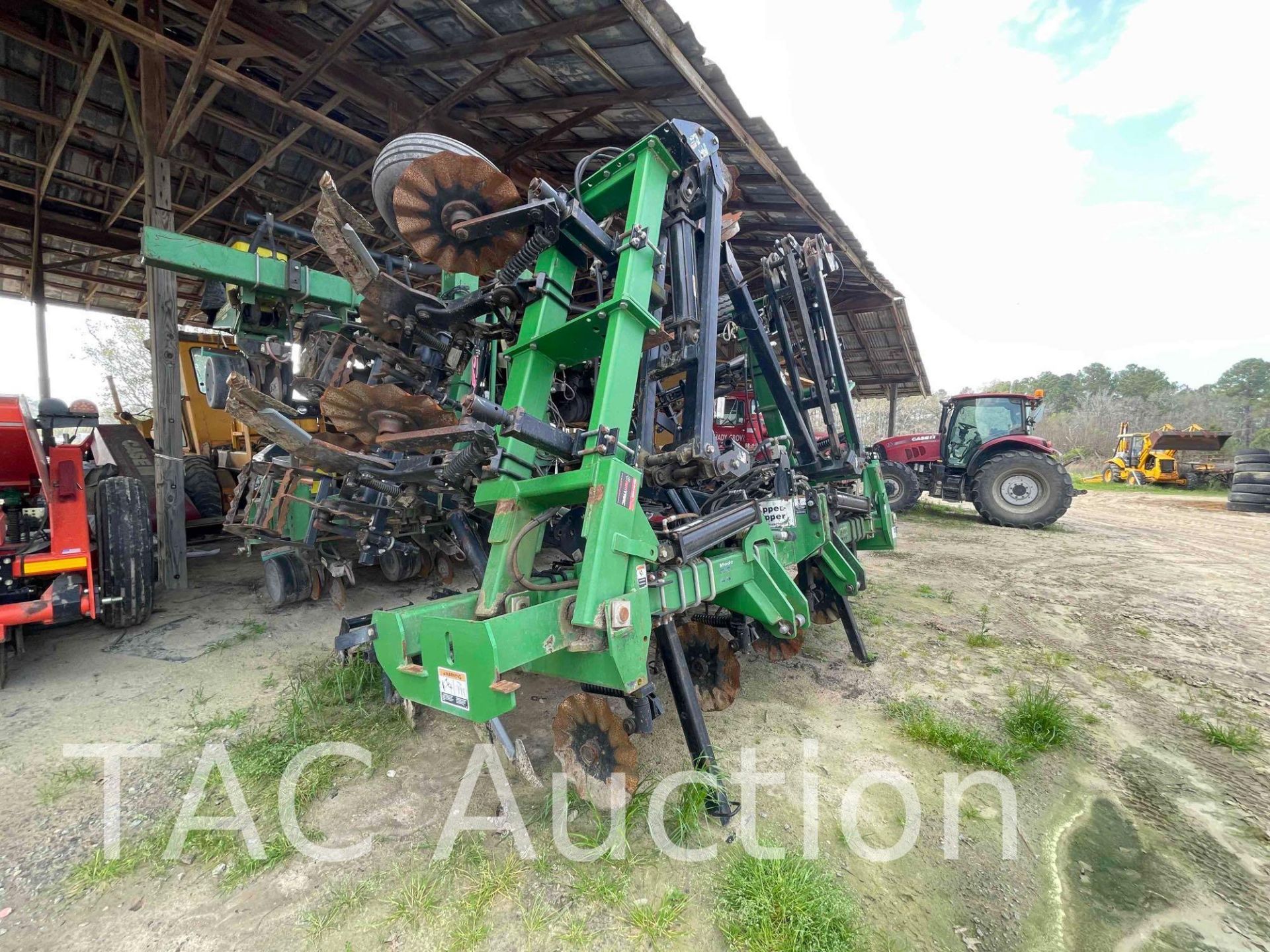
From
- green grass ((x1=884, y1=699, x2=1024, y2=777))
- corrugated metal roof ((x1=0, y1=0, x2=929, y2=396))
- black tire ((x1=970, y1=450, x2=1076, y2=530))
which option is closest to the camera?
green grass ((x1=884, y1=699, x2=1024, y2=777))

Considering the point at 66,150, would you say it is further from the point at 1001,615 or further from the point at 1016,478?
the point at 1016,478

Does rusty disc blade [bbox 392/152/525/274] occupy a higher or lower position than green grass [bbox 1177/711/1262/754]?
higher

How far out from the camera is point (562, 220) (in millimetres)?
2168

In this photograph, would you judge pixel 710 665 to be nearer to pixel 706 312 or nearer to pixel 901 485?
pixel 706 312

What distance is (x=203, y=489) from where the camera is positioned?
616 cm

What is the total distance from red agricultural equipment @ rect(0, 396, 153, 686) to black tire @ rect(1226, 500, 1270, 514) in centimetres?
1863

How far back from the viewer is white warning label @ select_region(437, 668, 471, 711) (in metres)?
1.49

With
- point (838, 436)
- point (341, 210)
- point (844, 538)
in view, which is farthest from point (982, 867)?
point (341, 210)

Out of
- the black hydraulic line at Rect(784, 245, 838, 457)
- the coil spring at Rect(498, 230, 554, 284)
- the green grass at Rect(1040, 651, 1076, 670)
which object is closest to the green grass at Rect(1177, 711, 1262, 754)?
the green grass at Rect(1040, 651, 1076, 670)

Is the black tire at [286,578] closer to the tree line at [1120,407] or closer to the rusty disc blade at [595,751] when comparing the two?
the rusty disc blade at [595,751]

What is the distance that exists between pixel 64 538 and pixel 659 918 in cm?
397

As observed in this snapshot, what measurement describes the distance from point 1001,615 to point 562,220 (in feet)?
14.8

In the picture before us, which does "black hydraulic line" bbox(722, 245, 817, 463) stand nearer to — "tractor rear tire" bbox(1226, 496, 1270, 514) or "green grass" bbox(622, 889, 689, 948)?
"green grass" bbox(622, 889, 689, 948)

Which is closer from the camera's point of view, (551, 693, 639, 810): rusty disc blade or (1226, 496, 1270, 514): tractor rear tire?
(551, 693, 639, 810): rusty disc blade
